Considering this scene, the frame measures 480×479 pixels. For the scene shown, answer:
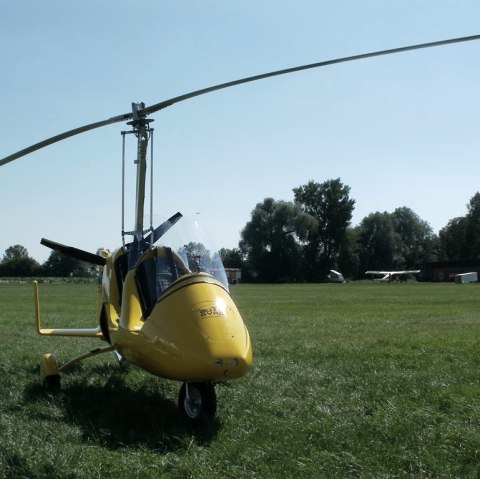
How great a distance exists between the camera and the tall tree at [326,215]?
115 metres

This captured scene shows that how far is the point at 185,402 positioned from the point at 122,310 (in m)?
1.49

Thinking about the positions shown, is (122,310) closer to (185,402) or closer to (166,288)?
(166,288)

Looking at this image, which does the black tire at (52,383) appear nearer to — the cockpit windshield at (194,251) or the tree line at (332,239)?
the cockpit windshield at (194,251)

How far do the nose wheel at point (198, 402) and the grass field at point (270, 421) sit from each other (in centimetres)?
14

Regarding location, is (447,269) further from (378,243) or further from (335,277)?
(335,277)

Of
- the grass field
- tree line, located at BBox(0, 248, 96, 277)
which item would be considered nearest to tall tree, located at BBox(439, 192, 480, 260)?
tree line, located at BBox(0, 248, 96, 277)

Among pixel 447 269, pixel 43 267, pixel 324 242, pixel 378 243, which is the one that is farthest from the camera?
pixel 43 267

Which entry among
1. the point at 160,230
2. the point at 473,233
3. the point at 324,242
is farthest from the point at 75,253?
the point at 473,233

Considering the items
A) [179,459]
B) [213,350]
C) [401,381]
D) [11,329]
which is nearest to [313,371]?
[401,381]

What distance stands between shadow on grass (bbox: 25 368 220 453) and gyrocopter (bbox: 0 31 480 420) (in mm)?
274

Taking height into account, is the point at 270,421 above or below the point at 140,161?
below

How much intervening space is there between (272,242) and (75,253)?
9255 cm

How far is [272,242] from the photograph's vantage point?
334 feet

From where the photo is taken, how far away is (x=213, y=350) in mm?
6422
